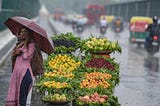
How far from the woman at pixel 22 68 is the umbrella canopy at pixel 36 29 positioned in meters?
0.09

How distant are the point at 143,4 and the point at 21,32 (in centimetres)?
6238

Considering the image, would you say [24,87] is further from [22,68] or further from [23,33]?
[23,33]

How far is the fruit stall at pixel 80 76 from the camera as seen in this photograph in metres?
8.24

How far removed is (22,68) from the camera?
7.95 metres

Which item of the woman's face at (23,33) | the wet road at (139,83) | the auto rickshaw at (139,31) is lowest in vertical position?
the wet road at (139,83)

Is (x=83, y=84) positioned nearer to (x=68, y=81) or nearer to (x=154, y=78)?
(x=68, y=81)

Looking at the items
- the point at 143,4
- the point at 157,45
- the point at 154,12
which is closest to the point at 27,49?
the point at 157,45

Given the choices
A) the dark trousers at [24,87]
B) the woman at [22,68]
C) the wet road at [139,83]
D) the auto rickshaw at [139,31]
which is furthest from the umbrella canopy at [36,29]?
the auto rickshaw at [139,31]

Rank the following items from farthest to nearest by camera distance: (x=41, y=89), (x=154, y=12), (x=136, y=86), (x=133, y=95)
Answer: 1. (x=154, y=12)
2. (x=136, y=86)
3. (x=133, y=95)
4. (x=41, y=89)

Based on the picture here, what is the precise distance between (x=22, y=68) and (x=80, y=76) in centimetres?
247

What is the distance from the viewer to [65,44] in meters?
13.4

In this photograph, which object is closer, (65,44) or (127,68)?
(65,44)

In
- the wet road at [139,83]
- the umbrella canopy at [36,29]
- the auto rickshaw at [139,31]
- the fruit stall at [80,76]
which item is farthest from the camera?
the auto rickshaw at [139,31]

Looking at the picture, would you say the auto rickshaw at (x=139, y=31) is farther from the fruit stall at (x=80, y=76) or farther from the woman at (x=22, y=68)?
the woman at (x=22, y=68)
